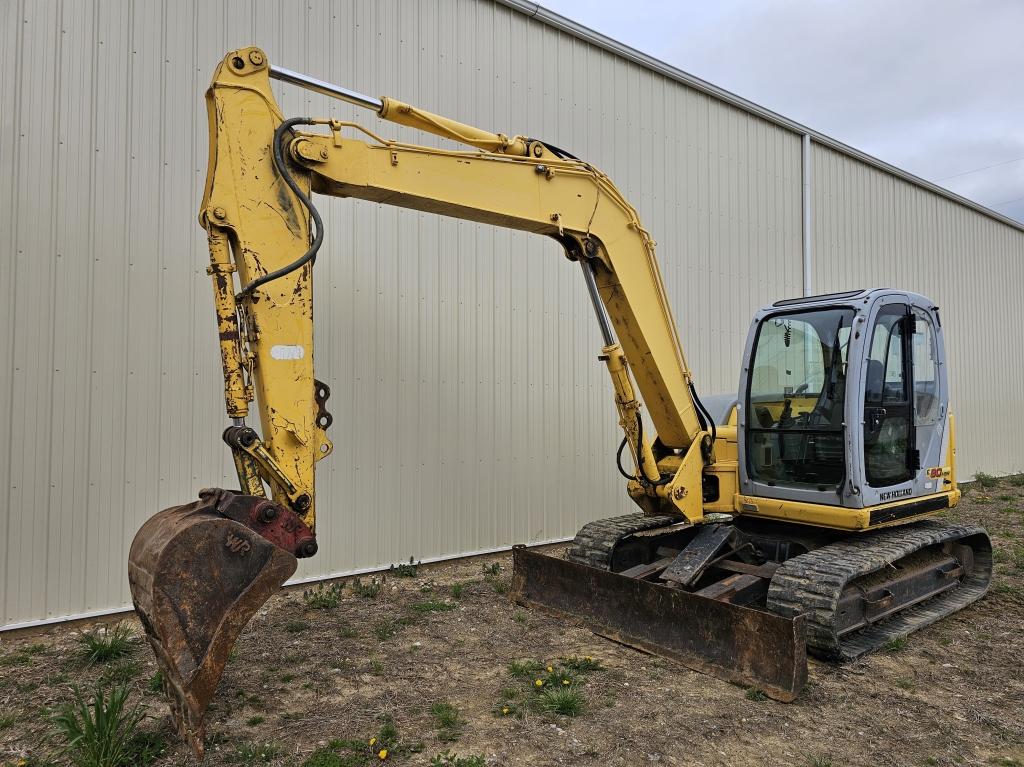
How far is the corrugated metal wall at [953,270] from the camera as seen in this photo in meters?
12.6

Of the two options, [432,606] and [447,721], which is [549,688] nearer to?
[447,721]

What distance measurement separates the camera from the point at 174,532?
3369 mm

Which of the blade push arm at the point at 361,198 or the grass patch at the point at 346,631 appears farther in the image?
the grass patch at the point at 346,631

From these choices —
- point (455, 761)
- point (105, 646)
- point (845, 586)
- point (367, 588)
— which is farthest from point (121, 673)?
point (845, 586)

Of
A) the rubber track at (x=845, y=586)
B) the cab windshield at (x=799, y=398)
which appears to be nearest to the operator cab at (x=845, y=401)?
the cab windshield at (x=799, y=398)

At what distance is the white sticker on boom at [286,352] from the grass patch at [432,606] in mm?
3073

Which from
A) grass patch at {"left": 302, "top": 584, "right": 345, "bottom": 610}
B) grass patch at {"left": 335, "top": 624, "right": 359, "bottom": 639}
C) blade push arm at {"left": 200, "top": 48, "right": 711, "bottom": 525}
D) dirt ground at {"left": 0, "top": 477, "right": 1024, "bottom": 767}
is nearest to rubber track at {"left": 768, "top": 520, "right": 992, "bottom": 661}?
dirt ground at {"left": 0, "top": 477, "right": 1024, "bottom": 767}

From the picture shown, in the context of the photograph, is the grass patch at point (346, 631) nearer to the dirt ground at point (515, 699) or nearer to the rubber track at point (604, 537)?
the dirt ground at point (515, 699)

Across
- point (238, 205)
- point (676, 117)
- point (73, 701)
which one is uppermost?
point (676, 117)

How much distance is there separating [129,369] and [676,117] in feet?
25.3

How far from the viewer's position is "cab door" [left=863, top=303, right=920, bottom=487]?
5488 mm

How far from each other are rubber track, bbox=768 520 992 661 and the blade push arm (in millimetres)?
1077

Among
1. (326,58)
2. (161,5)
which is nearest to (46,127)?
(161,5)

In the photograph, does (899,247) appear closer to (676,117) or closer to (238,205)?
(676,117)
